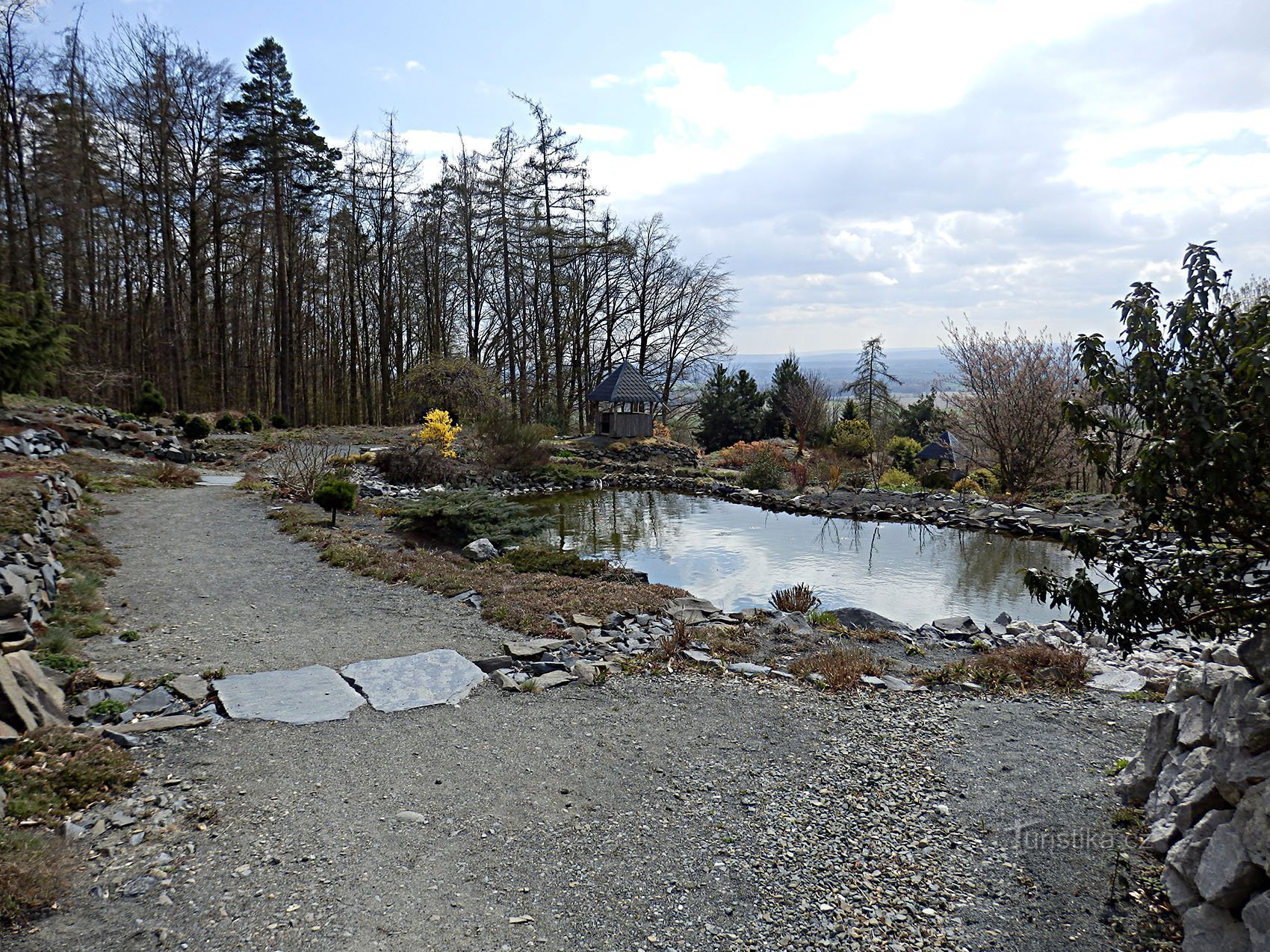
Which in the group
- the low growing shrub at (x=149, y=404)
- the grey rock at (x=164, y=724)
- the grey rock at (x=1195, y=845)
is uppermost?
the low growing shrub at (x=149, y=404)

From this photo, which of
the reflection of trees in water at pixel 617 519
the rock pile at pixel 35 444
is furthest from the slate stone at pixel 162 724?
the rock pile at pixel 35 444

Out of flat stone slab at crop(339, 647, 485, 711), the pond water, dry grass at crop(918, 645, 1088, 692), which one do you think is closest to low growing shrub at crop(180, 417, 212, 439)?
the pond water

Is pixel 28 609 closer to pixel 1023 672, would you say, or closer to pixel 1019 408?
pixel 1023 672

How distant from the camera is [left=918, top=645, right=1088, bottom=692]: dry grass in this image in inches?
202

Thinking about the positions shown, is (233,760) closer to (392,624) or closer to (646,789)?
(646,789)

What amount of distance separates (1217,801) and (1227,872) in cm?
44

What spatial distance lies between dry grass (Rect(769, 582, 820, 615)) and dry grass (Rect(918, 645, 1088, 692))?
213 centimetres

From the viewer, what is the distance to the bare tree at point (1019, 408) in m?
15.2

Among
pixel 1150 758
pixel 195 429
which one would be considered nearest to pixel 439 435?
pixel 195 429

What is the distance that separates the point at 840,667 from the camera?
5234 millimetres

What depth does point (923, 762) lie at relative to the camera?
3830mm

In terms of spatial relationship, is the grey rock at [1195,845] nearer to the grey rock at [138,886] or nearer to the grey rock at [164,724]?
the grey rock at [138,886]

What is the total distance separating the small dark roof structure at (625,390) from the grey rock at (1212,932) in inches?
811

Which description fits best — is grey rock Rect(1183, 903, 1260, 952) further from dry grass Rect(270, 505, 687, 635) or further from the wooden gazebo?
the wooden gazebo
